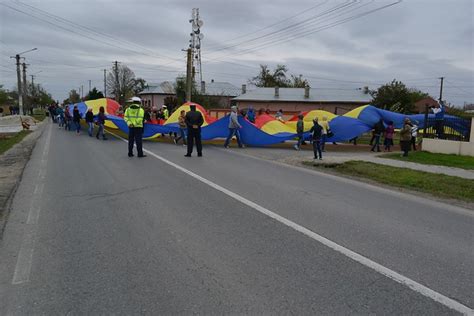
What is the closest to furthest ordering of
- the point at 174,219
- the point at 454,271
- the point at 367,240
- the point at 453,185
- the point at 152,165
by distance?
the point at 454,271 → the point at 367,240 → the point at 174,219 → the point at 453,185 → the point at 152,165

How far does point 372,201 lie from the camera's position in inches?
305

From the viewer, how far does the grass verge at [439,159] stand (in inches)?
509

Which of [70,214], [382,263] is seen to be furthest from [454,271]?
[70,214]

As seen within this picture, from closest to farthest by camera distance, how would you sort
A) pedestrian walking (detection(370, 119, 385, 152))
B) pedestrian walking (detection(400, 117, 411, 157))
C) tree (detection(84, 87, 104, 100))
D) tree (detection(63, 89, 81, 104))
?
pedestrian walking (detection(400, 117, 411, 157))
pedestrian walking (detection(370, 119, 385, 152))
tree (detection(84, 87, 104, 100))
tree (detection(63, 89, 81, 104))

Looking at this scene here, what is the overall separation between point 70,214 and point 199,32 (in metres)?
38.9

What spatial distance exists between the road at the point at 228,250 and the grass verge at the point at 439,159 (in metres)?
5.59

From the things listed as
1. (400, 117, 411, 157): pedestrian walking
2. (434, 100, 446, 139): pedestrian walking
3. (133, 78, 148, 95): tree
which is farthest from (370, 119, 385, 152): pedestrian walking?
(133, 78, 148, 95): tree

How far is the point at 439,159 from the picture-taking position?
14.1 meters

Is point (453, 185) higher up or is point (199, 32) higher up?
point (199, 32)

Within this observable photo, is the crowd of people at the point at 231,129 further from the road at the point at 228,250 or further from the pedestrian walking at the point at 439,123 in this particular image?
the road at the point at 228,250

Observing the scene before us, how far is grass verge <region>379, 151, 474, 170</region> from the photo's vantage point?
12938 millimetres

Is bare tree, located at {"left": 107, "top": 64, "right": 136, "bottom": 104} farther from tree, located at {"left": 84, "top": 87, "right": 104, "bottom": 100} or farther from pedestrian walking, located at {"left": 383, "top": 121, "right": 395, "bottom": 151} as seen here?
pedestrian walking, located at {"left": 383, "top": 121, "right": 395, "bottom": 151}

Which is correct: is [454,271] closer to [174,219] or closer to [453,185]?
[174,219]

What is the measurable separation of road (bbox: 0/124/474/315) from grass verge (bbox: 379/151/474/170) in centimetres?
559
